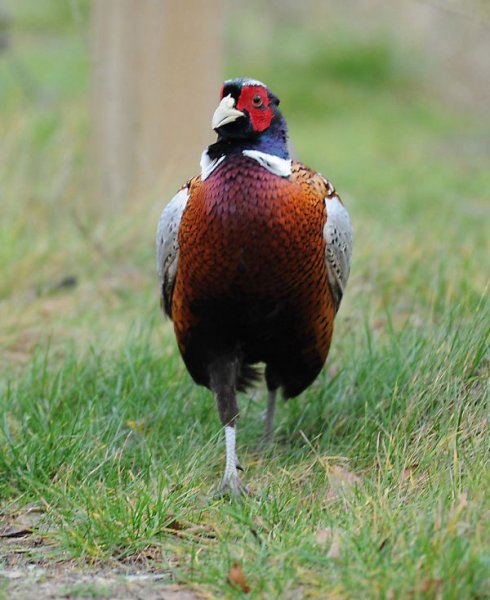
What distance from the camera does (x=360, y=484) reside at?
3.43m

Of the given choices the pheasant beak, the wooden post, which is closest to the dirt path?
the pheasant beak

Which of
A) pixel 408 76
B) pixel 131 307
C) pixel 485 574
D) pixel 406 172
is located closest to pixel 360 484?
pixel 485 574

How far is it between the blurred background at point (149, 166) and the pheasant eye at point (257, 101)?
149 cm

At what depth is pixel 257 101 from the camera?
3.65 meters

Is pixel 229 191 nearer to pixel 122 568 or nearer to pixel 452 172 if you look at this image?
pixel 122 568

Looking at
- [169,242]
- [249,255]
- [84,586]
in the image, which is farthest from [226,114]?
[84,586]

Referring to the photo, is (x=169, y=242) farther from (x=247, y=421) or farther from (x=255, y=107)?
(x=247, y=421)

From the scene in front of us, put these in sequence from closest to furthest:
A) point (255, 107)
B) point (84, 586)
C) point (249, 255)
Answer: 1. point (84, 586)
2. point (249, 255)
3. point (255, 107)

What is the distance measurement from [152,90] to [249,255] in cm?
421

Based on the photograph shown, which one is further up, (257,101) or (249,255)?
(257,101)

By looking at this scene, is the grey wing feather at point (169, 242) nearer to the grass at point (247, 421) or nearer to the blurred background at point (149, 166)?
the grass at point (247, 421)

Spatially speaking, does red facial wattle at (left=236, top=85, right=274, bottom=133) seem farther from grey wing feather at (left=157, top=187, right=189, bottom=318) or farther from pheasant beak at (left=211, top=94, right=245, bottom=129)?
grey wing feather at (left=157, top=187, right=189, bottom=318)

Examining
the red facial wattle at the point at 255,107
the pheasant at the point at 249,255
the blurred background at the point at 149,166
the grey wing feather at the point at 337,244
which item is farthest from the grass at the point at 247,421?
the red facial wattle at the point at 255,107

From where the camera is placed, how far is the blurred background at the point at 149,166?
5.51 meters
